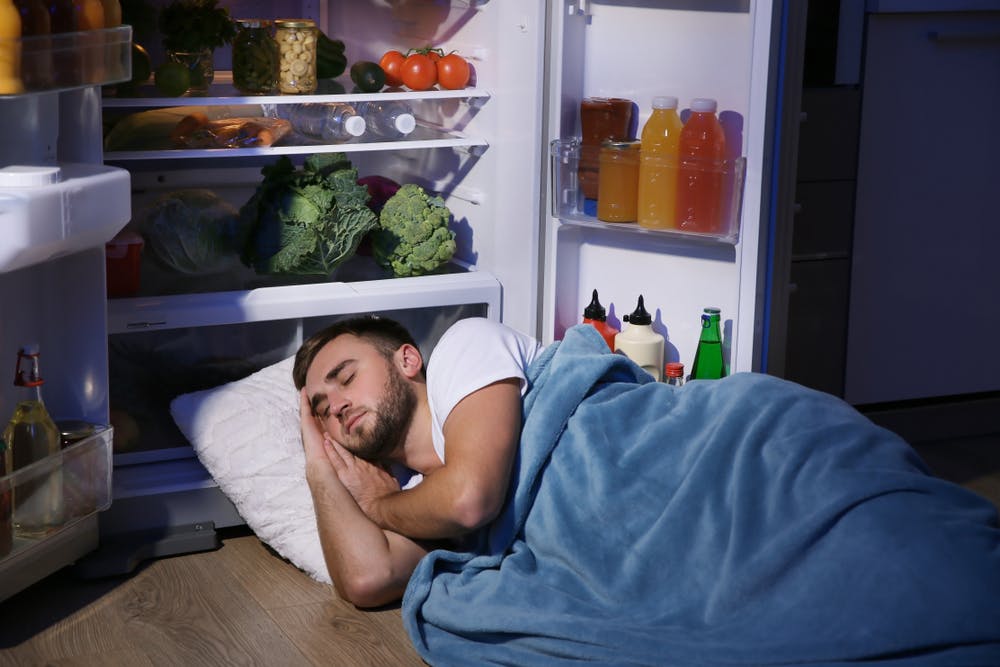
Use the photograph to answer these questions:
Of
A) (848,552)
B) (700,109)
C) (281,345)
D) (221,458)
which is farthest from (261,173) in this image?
(848,552)

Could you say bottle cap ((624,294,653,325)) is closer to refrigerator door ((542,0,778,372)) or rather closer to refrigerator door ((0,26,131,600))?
refrigerator door ((542,0,778,372))

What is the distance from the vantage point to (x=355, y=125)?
2.66 m

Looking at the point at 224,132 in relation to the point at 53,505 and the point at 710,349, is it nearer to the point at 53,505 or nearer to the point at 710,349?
the point at 53,505

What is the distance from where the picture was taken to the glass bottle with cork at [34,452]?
215 cm

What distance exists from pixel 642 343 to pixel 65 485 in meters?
1.20

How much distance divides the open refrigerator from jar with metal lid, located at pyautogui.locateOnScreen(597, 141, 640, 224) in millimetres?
44

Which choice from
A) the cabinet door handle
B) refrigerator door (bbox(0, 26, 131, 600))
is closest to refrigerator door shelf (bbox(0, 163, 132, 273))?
refrigerator door (bbox(0, 26, 131, 600))

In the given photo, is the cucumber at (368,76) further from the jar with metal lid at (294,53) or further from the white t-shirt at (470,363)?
the white t-shirt at (470,363)

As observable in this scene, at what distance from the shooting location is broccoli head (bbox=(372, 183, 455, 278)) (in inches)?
108

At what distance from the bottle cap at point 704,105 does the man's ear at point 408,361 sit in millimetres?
756

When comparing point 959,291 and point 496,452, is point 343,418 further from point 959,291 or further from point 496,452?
point 959,291

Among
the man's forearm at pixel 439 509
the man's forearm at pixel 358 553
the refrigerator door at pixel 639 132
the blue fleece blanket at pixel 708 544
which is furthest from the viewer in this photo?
the refrigerator door at pixel 639 132

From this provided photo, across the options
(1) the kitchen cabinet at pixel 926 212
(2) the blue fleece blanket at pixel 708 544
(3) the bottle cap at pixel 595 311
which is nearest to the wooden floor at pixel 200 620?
(2) the blue fleece blanket at pixel 708 544

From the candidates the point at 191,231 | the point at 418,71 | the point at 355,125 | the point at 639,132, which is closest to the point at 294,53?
the point at 355,125
